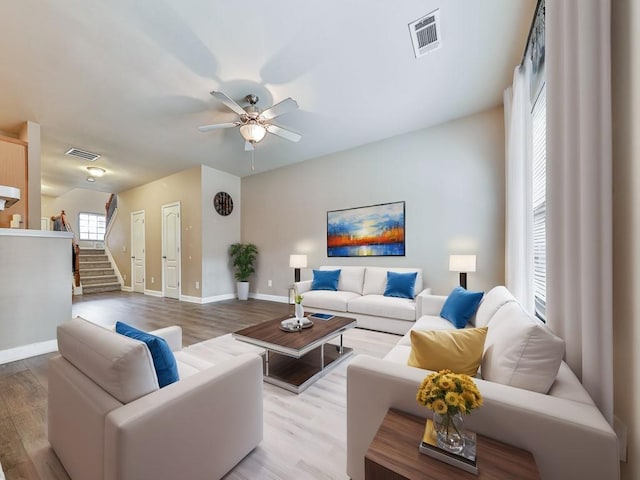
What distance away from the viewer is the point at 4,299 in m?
2.71

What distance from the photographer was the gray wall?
349 centimetres

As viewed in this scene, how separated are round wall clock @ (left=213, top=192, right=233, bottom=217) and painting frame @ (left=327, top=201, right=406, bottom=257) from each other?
8.58ft

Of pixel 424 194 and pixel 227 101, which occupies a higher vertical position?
pixel 227 101

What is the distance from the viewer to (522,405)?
886mm

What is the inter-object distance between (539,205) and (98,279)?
32.3 feet

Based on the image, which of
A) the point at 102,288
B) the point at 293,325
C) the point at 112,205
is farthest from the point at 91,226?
the point at 293,325

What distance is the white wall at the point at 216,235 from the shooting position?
550cm

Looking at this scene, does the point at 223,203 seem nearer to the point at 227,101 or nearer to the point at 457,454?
the point at 227,101

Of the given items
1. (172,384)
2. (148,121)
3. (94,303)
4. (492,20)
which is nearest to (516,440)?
(172,384)

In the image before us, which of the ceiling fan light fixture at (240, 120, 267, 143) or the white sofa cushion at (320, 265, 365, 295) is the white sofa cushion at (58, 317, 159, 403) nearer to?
the ceiling fan light fixture at (240, 120, 267, 143)

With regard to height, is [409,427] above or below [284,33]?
below

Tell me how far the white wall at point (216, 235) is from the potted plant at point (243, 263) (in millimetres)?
234

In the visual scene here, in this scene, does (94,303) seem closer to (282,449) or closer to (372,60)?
(282,449)

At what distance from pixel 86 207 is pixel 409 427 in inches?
488
